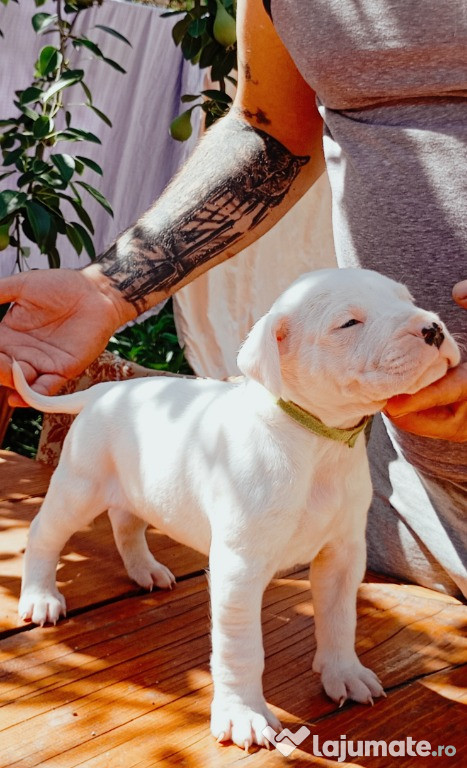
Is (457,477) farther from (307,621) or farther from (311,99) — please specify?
(311,99)

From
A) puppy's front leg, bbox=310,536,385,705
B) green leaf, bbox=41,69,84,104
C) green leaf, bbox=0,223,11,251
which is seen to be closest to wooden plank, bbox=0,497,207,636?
puppy's front leg, bbox=310,536,385,705

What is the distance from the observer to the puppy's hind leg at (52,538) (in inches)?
75.8

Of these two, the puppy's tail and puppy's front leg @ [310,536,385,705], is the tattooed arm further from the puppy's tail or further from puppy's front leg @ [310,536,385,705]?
puppy's front leg @ [310,536,385,705]

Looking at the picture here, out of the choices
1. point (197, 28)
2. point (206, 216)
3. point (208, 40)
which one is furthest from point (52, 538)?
point (208, 40)

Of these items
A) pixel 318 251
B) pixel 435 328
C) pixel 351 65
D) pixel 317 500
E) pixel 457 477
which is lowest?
pixel 318 251

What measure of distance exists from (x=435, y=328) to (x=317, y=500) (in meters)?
0.38

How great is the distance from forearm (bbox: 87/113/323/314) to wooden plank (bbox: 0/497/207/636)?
0.62 meters

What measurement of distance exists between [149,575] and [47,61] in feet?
9.73

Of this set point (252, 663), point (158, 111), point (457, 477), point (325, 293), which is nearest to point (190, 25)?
point (158, 111)

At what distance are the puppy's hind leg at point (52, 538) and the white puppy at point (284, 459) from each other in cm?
12

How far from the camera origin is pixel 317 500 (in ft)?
5.21

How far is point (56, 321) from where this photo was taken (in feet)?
7.59

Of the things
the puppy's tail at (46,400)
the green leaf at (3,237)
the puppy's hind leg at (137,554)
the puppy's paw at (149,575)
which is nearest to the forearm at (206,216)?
the puppy's tail at (46,400)

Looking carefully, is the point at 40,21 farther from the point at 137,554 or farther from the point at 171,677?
the point at 171,677
